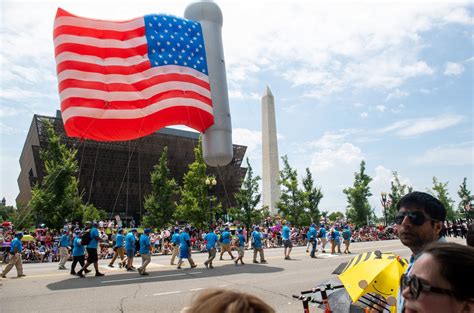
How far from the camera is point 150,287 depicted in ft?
34.6

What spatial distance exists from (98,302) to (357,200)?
42.6m

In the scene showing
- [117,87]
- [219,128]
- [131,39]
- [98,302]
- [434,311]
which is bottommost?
[98,302]

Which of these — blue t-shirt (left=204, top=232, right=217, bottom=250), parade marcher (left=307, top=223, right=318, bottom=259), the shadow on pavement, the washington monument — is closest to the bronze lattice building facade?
the washington monument

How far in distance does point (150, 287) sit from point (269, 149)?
116 ft

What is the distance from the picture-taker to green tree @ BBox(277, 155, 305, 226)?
39812mm

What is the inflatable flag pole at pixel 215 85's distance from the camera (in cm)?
1262

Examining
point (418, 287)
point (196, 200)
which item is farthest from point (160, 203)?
point (418, 287)

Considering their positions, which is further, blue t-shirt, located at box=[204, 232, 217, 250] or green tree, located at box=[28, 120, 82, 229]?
green tree, located at box=[28, 120, 82, 229]

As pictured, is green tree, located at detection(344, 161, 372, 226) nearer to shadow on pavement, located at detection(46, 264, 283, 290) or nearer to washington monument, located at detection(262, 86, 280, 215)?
washington monument, located at detection(262, 86, 280, 215)

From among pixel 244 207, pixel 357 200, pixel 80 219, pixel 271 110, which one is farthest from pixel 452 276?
pixel 357 200

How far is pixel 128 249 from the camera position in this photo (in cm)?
1423

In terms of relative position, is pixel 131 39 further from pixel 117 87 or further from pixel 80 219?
pixel 80 219

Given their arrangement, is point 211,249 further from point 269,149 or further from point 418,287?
point 269,149

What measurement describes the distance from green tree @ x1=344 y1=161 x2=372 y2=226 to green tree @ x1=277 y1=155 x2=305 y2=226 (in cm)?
998
